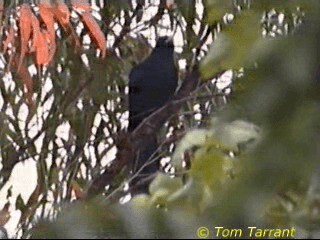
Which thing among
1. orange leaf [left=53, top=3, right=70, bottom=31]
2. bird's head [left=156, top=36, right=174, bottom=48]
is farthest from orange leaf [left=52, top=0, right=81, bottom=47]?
bird's head [left=156, top=36, right=174, bottom=48]

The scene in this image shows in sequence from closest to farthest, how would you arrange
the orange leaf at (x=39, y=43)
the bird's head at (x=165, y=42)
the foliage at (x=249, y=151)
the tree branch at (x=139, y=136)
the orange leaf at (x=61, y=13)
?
1. the foliage at (x=249, y=151)
2. the orange leaf at (x=39, y=43)
3. the orange leaf at (x=61, y=13)
4. the tree branch at (x=139, y=136)
5. the bird's head at (x=165, y=42)

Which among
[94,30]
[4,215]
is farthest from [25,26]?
[4,215]

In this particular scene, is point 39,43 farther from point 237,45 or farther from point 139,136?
point 237,45

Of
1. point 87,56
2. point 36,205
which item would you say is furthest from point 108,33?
point 36,205

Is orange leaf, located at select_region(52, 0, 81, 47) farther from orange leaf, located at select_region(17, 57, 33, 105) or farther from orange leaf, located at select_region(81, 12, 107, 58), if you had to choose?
orange leaf, located at select_region(17, 57, 33, 105)

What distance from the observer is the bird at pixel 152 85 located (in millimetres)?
2230

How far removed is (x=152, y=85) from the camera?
2.24 metres

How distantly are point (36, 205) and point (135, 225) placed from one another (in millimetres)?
1661

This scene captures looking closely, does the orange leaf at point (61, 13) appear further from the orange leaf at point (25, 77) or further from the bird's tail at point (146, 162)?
the bird's tail at point (146, 162)

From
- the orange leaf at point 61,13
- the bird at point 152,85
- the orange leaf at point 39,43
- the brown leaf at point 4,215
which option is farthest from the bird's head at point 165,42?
the brown leaf at point 4,215

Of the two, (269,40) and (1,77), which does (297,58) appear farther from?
(1,77)

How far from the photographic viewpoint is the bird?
223 cm

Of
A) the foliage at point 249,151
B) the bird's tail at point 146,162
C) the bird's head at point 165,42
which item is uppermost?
the foliage at point 249,151

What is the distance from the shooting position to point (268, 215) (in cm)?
69
